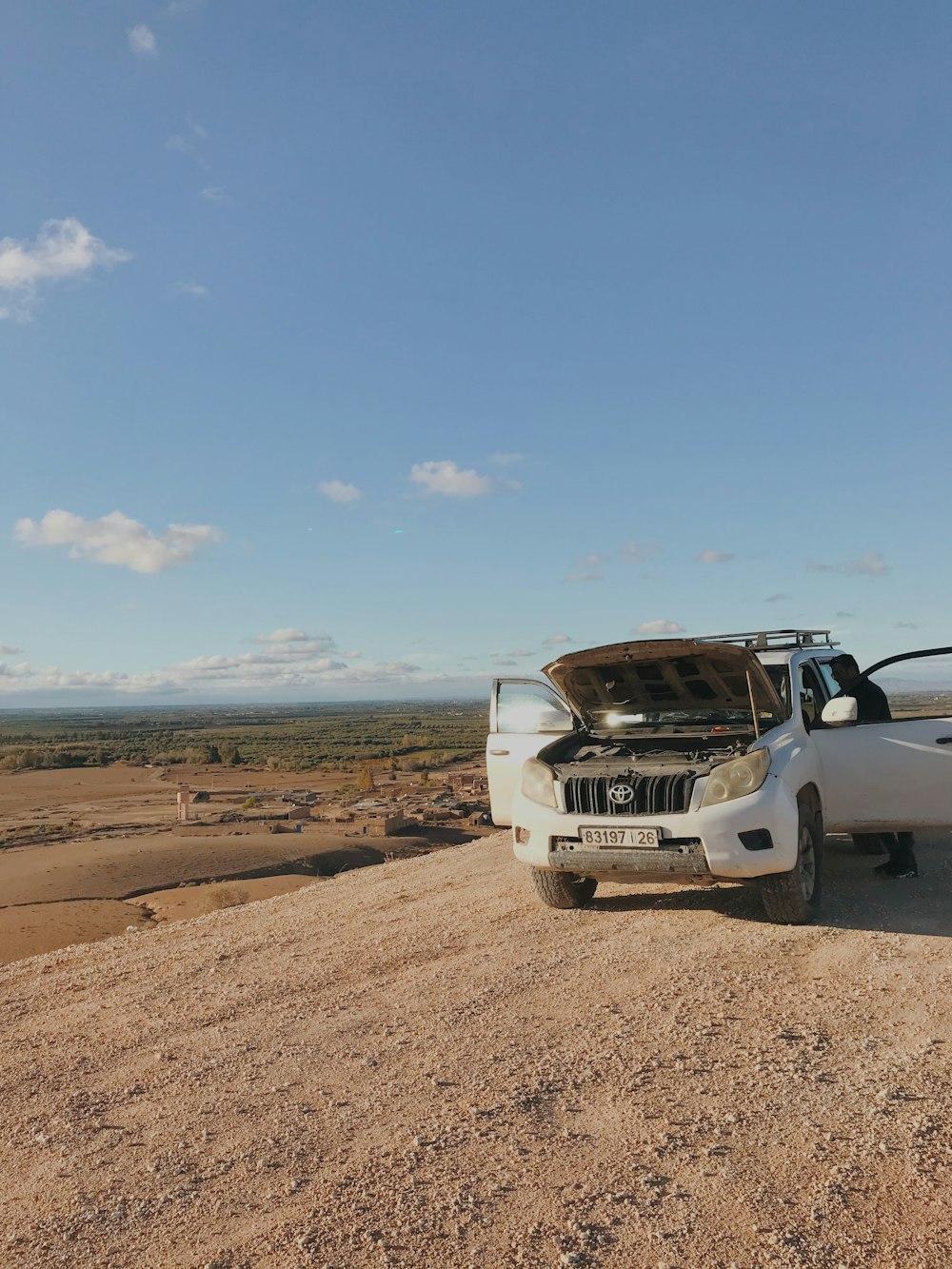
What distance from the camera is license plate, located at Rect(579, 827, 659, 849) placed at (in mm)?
6160

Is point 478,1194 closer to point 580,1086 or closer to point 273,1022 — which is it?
point 580,1086

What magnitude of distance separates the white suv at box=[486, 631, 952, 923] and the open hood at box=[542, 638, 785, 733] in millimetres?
14

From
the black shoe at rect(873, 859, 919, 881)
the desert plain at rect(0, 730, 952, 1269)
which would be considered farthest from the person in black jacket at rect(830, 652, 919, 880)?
the desert plain at rect(0, 730, 952, 1269)

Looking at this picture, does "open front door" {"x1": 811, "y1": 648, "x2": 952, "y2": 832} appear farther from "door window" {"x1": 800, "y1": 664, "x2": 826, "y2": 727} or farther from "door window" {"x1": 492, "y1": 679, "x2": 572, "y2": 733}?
"door window" {"x1": 492, "y1": 679, "x2": 572, "y2": 733}

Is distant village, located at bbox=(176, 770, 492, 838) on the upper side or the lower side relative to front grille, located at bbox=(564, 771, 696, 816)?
lower

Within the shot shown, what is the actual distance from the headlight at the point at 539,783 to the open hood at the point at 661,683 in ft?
3.08

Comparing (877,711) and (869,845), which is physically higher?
(877,711)

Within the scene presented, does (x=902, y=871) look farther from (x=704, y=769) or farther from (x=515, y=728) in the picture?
(x=515, y=728)

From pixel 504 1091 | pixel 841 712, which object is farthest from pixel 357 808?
pixel 504 1091

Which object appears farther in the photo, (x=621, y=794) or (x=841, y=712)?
(x=841, y=712)

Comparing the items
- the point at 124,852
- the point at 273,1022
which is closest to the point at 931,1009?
the point at 273,1022

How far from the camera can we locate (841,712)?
261 inches

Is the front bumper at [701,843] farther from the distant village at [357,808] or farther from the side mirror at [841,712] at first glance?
the distant village at [357,808]

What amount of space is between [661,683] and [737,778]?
5.14 ft
